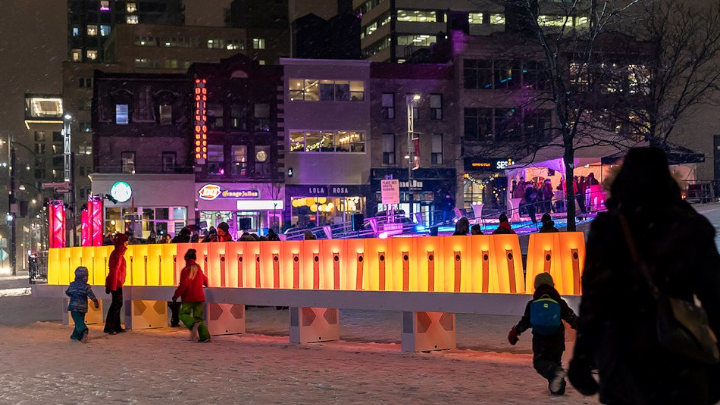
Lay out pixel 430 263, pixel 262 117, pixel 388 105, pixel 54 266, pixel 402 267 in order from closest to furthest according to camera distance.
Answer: pixel 430 263
pixel 402 267
pixel 54 266
pixel 262 117
pixel 388 105

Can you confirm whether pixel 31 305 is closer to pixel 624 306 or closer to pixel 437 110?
pixel 624 306

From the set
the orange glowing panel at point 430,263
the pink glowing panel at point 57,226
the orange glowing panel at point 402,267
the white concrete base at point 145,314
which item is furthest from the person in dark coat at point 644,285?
the pink glowing panel at point 57,226

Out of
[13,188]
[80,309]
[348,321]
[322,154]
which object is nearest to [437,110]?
[322,154]

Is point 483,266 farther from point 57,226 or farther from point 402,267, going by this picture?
point 57,226

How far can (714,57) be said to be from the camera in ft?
112

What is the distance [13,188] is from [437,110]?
25435 mm

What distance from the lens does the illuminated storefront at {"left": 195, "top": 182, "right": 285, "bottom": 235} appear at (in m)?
57.6

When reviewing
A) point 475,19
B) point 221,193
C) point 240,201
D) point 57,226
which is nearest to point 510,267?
point 57,226

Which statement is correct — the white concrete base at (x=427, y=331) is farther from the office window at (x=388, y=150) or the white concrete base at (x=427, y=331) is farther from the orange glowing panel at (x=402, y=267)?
the office window at (x=388, y=150)

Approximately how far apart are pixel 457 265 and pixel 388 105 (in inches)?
1867

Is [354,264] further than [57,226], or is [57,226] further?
[57,226]

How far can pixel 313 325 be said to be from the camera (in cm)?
1565

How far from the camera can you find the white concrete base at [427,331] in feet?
45.1

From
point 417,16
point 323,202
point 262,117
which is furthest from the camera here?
point 417,16
